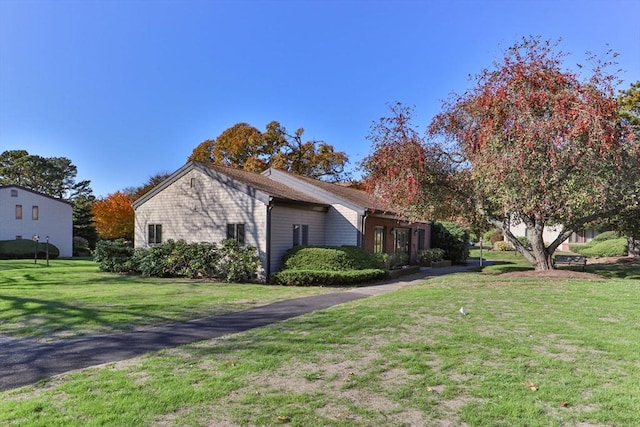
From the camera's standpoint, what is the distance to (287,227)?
710 inches

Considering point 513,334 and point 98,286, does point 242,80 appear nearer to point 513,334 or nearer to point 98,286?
point 98,286

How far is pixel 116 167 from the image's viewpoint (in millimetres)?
40281

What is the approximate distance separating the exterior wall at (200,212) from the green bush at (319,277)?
1363 mm

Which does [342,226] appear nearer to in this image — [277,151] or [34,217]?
[277,151]

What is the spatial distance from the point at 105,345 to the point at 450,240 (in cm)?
2547

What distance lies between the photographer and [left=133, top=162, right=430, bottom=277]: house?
1717 centimetres

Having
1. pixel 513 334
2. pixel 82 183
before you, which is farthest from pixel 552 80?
pixel 82 183

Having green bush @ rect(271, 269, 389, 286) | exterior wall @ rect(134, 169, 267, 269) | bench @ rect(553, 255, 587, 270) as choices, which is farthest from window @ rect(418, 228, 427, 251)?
exterior wall @ rect(134, 169, 267, 269)

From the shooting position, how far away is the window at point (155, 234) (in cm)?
2050

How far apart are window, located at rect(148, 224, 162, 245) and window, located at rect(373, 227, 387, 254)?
10.4m

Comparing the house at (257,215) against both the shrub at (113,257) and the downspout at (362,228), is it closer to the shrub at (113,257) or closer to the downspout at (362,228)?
the downspout at (362,228)

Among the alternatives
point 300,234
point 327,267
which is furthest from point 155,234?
point 327,267

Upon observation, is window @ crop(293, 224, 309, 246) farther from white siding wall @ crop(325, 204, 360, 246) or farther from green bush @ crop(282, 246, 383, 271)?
white siding wall @ crop(325, 204, 360, 246)

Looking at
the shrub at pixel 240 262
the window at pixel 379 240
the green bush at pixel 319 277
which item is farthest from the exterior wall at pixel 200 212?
the window at pixel 379 240
